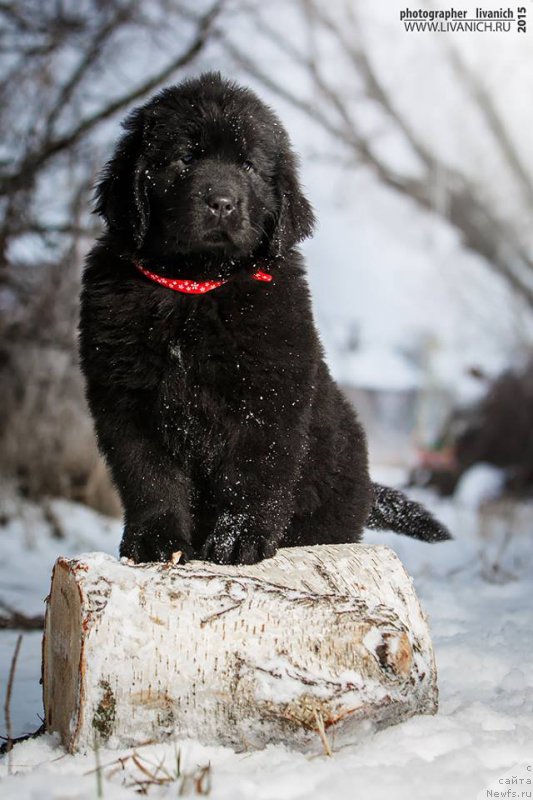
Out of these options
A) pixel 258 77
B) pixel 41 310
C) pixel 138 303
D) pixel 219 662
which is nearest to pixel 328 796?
pixel 219 662

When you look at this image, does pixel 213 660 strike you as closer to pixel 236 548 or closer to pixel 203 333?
pixel 236 548

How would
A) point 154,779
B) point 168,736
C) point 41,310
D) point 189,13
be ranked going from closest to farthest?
point 154,779, point 168,736, point 189,13, point 41,310

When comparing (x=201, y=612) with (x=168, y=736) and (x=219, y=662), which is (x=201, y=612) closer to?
(x=219, y=662)

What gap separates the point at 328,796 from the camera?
1597 mm

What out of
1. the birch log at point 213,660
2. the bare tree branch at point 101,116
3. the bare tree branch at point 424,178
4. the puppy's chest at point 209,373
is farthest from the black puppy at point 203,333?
the bare tree branch at point 424,178

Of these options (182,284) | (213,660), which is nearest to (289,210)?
(182,284)

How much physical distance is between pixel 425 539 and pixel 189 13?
5596 mm

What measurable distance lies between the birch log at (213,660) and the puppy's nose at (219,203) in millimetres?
1063

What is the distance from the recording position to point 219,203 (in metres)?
2.54

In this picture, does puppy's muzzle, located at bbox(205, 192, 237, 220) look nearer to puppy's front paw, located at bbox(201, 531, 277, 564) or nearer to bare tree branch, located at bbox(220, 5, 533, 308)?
puppy's front paw, located at bbox(201, 531, 277, 564)

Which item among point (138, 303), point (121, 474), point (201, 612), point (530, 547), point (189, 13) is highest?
point (189, 13)

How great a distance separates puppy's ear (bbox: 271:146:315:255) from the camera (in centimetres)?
279

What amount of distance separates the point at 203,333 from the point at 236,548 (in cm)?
64

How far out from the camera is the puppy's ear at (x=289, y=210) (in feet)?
9.17
